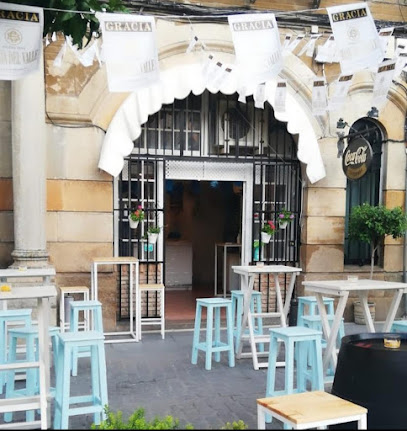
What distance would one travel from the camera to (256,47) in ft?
15.4

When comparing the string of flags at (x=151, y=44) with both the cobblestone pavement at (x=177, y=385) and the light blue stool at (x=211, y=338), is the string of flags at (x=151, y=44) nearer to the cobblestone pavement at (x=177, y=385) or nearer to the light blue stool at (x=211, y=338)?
the light blue stool at (x=211, y=338)

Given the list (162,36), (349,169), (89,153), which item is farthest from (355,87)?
(89,153)

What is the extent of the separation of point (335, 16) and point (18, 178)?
4538 mm

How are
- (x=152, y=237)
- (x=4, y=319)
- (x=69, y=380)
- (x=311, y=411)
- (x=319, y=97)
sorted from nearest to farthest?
(x=311, y=411) < (x=69, y=380) < (x=4, y=319) < (x=319, y=97) < (x=152, y=237)

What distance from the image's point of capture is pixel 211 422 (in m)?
4.31

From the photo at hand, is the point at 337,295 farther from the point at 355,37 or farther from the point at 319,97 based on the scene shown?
the point at 319,97


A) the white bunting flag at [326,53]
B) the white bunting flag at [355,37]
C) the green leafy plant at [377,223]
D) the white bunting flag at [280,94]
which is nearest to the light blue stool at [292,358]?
the white bunting flag at [355,37]

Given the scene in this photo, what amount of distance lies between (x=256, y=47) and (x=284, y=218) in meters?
3.95

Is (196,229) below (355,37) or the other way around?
below

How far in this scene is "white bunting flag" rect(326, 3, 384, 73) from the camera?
15.0 feet

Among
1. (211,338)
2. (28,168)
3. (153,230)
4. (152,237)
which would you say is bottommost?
(211,338)

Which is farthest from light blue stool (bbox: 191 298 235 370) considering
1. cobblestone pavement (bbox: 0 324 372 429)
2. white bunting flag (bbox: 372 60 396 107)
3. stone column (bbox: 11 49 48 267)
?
white bunting flag (bbox: 372 60 396 107)

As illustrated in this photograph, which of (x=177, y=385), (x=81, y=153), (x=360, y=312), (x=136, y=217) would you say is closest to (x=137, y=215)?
(x=136, y=217)

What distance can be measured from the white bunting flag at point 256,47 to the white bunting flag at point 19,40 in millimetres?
1774
